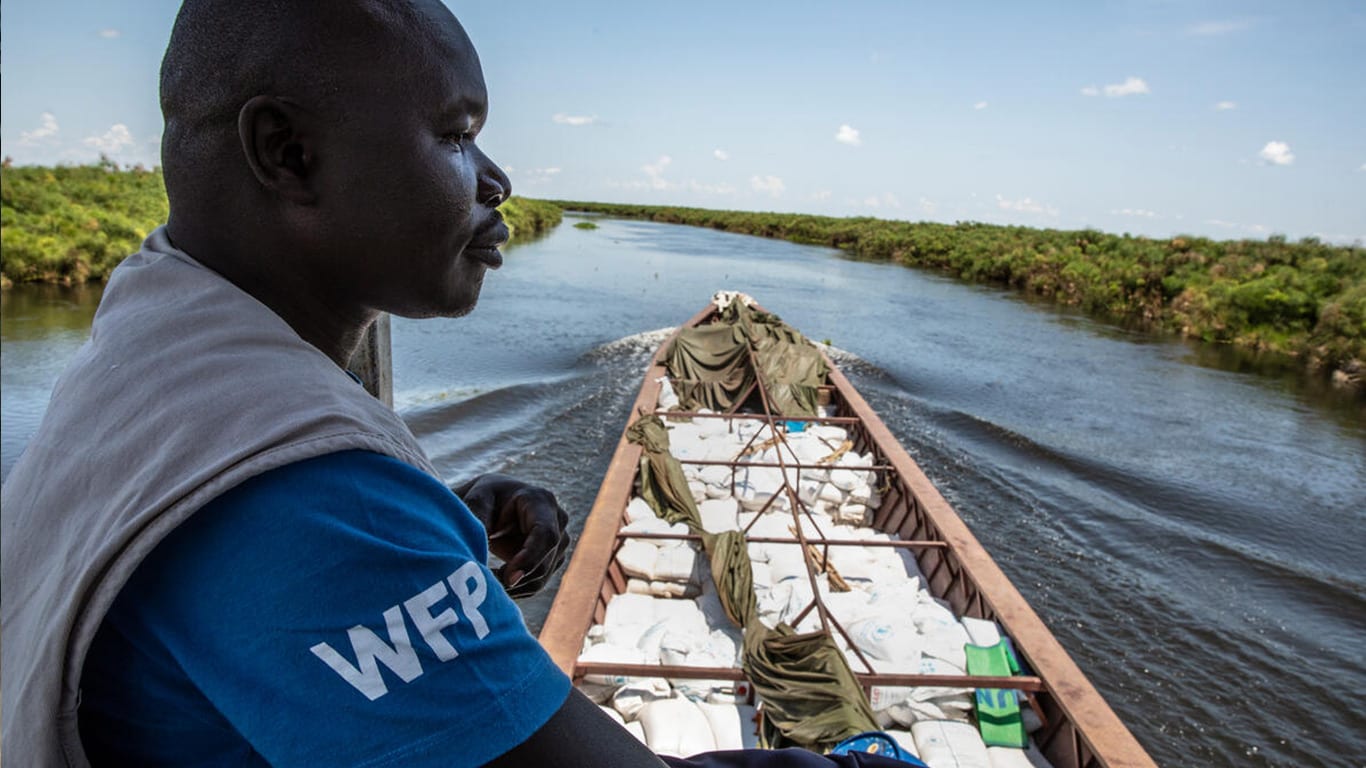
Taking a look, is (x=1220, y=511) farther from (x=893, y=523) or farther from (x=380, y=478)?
(x=380, y=478)

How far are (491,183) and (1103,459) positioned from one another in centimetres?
1366

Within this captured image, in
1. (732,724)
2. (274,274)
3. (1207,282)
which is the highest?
(1207,282)

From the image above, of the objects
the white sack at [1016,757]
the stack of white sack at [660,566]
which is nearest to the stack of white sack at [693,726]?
the white sack at [1016,757]

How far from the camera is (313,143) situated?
2.95 ft

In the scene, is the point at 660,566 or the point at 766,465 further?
the point at 766,465

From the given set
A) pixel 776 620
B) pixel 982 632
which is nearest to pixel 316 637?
pixel 776 620

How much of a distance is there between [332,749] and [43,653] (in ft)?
0.91

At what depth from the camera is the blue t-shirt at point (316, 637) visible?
0.63 metres

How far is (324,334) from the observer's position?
1.03 meters

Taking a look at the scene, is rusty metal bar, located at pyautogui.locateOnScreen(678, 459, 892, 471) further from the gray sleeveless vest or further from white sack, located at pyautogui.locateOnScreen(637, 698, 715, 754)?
the gray sleeveless vest

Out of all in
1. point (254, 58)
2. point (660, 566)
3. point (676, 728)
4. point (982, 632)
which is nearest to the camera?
point (254, 58)

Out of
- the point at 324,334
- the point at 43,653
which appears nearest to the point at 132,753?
the point at 43,653

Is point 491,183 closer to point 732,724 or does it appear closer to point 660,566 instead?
point 732,724

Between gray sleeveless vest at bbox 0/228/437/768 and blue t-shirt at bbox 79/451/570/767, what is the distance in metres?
0.03
